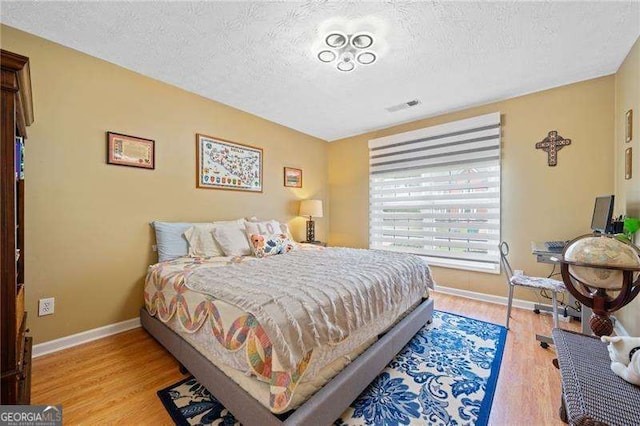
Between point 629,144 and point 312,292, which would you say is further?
point 629,144

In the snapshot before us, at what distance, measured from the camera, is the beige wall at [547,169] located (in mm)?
2680

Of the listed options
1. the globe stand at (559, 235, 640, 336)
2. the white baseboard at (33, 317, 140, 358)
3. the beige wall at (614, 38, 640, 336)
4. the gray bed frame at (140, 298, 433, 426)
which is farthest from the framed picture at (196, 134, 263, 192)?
the beige wall at (614, 38, 640, 336)

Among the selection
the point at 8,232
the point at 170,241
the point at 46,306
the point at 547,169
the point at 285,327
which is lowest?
the point at 46,306

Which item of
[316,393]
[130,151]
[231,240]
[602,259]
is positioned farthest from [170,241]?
[602,259]

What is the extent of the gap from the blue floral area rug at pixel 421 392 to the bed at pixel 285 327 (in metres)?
0.11

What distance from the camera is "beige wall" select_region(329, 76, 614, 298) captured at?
268cm

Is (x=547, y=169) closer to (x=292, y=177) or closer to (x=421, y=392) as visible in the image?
(x=421, y=392)

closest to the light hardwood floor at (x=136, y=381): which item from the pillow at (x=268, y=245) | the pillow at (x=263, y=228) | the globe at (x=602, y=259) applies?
the globe at (x=602, y=259)

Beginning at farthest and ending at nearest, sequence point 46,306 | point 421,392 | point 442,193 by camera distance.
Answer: point 442,193 → point 46,306 → point 421,392

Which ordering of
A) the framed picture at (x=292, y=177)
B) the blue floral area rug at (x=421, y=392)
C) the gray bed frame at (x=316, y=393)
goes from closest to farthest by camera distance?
the gray bed frame at (x=316, y=393)
the blue floral area rug at (x=421, y=392)
the framed picture at (x=292, y=177)

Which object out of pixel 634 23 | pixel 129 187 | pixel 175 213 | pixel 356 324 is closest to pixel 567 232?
pixel 634 23

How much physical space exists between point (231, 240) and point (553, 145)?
12.5 feet

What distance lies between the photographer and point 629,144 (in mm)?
2207

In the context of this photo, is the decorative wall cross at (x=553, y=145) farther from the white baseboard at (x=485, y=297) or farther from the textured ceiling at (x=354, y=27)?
the white baseboard at (x=485, y=297)
